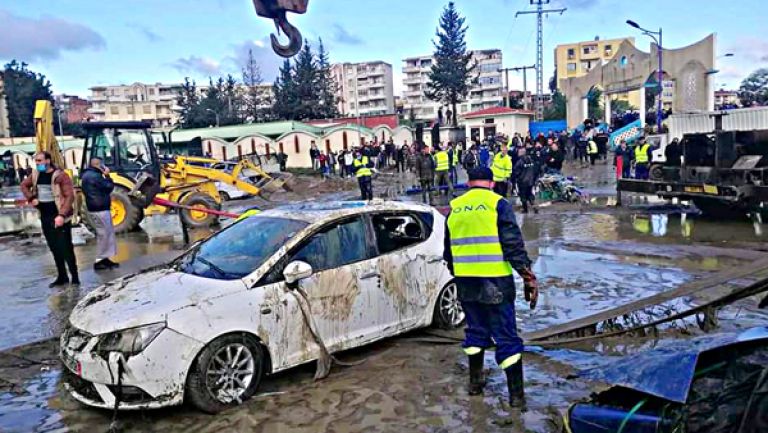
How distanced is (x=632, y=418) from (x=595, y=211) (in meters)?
13.0

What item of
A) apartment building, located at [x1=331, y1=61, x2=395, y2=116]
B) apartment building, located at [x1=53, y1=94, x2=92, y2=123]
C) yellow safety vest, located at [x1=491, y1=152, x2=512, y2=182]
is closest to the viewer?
yellow safety vest, located at [x1=491, y1=152, x2=512, y2=182]

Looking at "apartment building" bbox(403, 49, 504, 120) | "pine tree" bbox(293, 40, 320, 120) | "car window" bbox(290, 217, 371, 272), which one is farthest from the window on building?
"car window" bbox(290, 217, 371, 272)

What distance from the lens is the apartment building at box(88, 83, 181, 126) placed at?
119 metres

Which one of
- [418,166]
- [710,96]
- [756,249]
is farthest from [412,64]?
[756,249]

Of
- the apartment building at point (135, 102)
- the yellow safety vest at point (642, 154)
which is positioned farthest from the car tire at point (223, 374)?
the apartment building at point (135, 102)

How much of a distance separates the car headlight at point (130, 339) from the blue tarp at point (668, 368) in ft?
9.75

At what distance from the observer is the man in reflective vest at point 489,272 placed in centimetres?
469

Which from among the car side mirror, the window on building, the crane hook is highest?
the window on building

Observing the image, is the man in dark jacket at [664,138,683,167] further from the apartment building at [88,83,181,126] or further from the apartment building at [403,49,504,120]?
the apartment building at [88,83,181,126]

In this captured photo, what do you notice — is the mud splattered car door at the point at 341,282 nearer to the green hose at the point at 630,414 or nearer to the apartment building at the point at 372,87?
the green hose at the point at 630,414

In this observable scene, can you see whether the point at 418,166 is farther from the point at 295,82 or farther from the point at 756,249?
the point at 295,82

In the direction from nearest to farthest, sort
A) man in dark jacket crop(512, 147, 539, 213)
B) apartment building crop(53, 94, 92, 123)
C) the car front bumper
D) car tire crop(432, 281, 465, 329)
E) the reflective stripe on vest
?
the car front bumper → car tire crop(432, 281, 465, 329) → man in dark jacket crop(512, 147, 539, 213) → the reflective stripe on vest → apartment building crop(53, 94, 92, 123)

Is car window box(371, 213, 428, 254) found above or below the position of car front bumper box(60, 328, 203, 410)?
above

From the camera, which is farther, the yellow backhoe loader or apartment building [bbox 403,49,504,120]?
apartment building [bbox 403,49,504,120]
